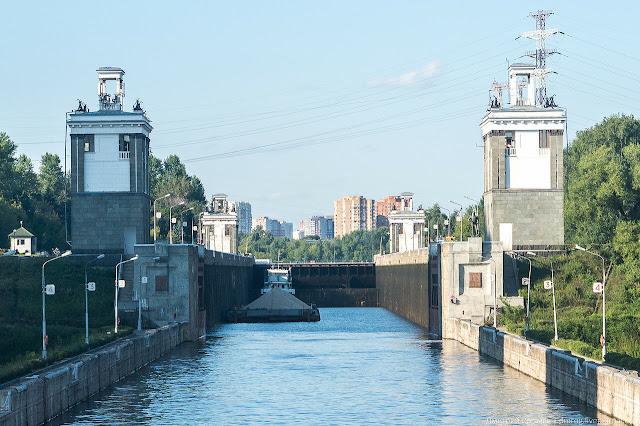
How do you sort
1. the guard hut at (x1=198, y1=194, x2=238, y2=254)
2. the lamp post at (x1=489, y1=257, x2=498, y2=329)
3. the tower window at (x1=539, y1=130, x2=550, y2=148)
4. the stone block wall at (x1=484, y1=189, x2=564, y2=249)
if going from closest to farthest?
the lamp post at (x1=489, y1=257, x2=498, y2=329), the stone block wall at (x1=484, y1=189, x2=564, y2=249), the tower window at (x1=539, y1=130, x2=550, y2=148), the guard hut at (x1=198, y1=194, x2=238, y2=254)

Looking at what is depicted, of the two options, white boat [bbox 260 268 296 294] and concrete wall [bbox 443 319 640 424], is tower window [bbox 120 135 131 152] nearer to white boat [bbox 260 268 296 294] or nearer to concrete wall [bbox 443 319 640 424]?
concrete wall [bbox 443 319 640 424]

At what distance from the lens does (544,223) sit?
104562 mm

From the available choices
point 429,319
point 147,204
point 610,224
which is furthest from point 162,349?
point 610,224

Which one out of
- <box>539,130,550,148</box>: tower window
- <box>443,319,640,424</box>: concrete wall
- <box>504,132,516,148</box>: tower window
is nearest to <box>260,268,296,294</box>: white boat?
<box>504,132,516,148</box>: tower window

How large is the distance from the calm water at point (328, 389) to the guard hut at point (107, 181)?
17.5 meters

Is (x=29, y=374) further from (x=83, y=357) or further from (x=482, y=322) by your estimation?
(x=482, y=322)

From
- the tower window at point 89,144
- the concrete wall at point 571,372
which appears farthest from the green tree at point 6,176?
the concrete wall at point 571,372

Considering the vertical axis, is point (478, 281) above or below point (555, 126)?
below

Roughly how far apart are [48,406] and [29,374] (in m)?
3.65

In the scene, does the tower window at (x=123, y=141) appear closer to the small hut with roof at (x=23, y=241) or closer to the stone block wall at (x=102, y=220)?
the stone block wall at (x=102, y=220)

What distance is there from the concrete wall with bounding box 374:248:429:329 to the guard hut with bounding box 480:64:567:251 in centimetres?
1117

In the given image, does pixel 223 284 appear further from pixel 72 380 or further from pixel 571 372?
pixel 571 372

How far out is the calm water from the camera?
165 feet

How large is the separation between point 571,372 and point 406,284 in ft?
265
